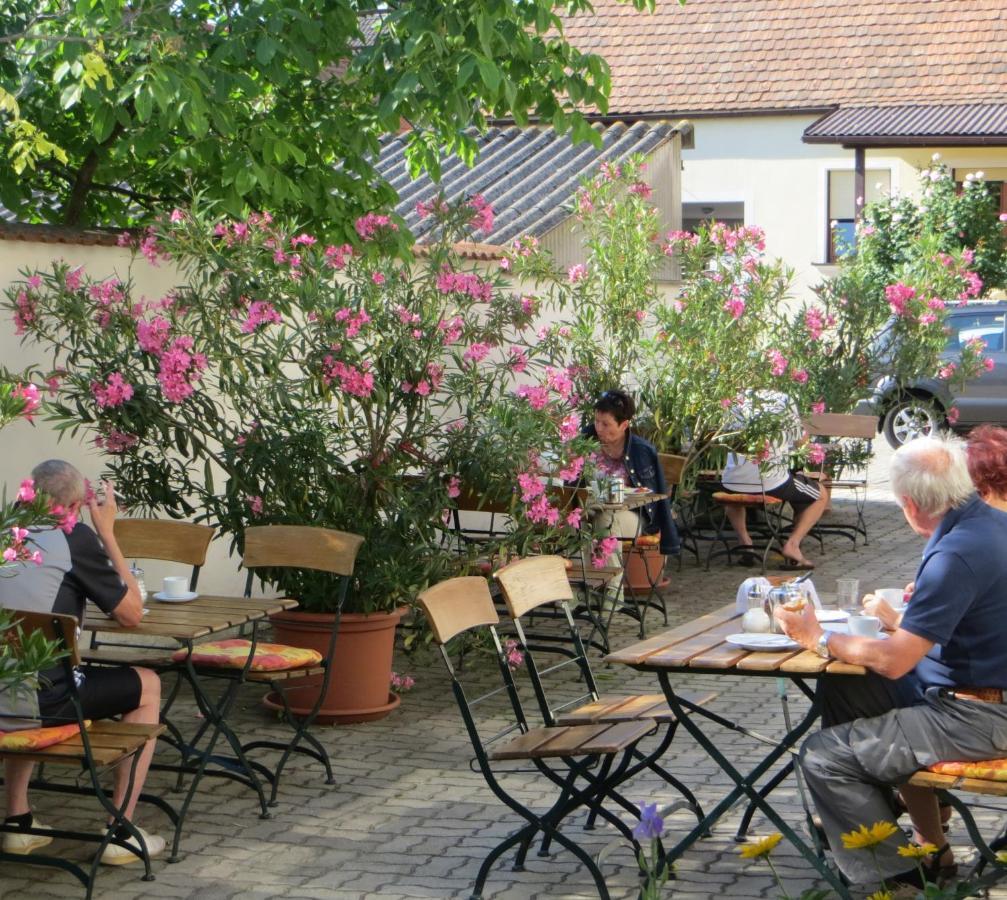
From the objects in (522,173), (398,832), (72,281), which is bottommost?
(398,832)

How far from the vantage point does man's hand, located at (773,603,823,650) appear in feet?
16.2

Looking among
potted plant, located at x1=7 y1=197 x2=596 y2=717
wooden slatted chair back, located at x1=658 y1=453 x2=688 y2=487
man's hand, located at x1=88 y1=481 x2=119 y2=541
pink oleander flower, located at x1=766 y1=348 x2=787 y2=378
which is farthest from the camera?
pink oleander flower, located at x1=766 y1=348 x2=787 y2=378

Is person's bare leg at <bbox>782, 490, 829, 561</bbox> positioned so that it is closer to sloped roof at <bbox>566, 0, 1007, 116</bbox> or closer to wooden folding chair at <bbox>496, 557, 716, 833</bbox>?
wooden folding chair at <bbox>496, 557, 716, 833</bbox>

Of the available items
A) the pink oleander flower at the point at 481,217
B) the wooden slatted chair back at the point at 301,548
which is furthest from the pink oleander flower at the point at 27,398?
the pink oleander flower at the point at 481,217

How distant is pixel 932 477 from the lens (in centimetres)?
486

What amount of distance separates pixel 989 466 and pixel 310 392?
3.29 m

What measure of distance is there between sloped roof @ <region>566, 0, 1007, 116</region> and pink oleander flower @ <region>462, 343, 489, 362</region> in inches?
930

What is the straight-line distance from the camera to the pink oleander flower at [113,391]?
7.11 metres

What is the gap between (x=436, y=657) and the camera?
8914mm

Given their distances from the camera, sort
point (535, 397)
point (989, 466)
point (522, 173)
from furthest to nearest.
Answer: point (522, 173) → point (535, 397) → point (989, 466)

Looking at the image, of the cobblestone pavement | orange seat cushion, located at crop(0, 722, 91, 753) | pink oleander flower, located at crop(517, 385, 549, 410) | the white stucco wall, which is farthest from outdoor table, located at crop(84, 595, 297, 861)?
the white stucco wall

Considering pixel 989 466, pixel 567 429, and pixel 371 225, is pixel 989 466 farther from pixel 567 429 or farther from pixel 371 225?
pixel 371 225

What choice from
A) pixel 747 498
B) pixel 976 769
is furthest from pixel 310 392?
pixel 747 498

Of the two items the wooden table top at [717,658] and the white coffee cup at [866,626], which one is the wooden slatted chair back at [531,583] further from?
the white coffee cup at [866,626]
